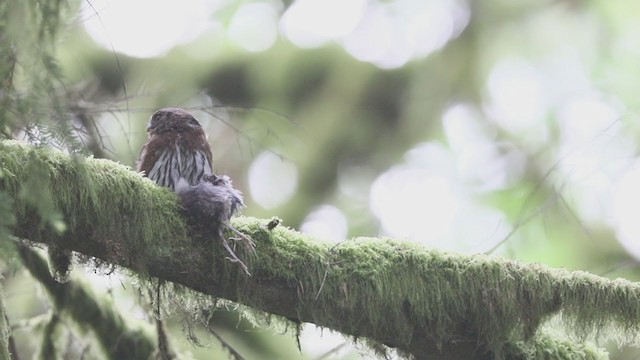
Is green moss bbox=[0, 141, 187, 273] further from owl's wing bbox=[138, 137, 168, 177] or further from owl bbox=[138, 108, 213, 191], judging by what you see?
owl's wing bbox=[138, 137, 168, 177]

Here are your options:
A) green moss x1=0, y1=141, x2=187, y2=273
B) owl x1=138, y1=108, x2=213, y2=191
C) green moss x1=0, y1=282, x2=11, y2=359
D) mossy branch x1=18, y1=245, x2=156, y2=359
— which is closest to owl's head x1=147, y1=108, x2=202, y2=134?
owl x1=138, y1=108, x2=213, y2=191

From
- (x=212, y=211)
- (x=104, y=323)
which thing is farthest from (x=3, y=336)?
(x=104, y=323)

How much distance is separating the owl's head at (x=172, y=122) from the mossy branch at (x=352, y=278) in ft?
2.78

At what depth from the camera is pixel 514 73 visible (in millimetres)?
9844

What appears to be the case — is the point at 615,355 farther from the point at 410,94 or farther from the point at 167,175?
the point at 167,175

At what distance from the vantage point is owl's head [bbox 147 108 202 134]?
430 cm

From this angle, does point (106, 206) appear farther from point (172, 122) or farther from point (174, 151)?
point (172, 122)

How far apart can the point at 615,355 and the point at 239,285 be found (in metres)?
4.17

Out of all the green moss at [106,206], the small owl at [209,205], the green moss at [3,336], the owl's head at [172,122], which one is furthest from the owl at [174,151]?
the green moss at [3,336]

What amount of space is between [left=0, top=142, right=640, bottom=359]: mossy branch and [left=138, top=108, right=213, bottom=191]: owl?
1.84ft

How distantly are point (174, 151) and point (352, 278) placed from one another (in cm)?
98

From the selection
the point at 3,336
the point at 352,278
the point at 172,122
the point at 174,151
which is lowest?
the point at 3,336

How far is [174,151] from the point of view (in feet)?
13.6

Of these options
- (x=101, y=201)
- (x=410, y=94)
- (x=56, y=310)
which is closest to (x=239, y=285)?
(x=101, y=201)
